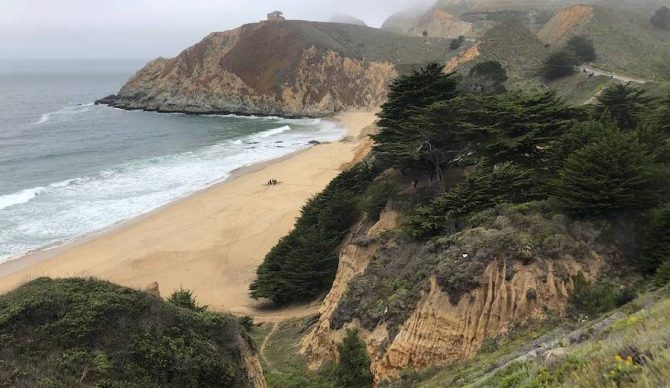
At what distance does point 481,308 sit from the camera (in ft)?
39.3

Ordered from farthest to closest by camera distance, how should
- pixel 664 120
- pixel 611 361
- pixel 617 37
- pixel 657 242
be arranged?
pixel 617 37 < pixel 664 120 < pixel 657 242 < pixel 611 361

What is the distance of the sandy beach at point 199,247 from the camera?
24.5 meters

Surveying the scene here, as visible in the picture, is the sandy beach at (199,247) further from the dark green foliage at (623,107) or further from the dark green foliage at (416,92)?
the dark green foliage at (623,107)

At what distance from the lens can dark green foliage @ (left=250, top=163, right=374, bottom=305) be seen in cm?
2125

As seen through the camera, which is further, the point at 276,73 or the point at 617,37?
the point at 276,73

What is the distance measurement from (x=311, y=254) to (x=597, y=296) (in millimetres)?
12208

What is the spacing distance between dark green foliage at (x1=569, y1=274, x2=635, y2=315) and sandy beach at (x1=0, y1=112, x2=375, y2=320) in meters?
11.7

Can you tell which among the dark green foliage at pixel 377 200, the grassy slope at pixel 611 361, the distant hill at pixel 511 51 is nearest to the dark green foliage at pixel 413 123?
the dark green foliage at pixel 377 200

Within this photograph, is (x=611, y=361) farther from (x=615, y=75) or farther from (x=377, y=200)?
(x=615, y=75)

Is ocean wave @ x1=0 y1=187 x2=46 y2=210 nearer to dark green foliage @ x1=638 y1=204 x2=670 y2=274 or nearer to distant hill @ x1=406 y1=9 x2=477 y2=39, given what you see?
dark green foliage @ x1=638 y1=204 x2=670 y2=274

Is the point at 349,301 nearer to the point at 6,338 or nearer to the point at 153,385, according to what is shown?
the point at 153,385

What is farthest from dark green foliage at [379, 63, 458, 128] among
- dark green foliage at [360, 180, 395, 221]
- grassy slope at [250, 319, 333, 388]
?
grassy slope at [250, 319, 333, 388]

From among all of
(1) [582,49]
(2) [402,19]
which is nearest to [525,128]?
(1) [582,49]

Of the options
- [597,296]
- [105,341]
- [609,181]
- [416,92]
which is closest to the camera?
[105,341]
